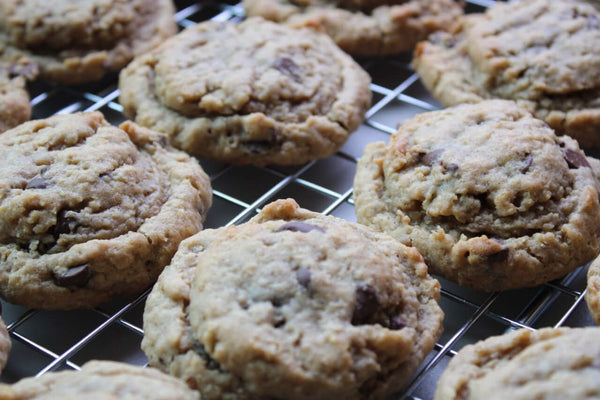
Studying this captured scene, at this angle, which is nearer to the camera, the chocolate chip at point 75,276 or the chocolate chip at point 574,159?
the chocolate chip at point 75,276

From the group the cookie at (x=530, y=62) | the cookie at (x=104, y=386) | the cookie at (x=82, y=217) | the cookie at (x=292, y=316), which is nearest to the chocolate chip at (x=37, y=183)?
the cookie at (x=82, y=217)

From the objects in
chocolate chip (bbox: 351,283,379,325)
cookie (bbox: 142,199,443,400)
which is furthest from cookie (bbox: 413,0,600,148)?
chocolate chip (bbox: 351,283,379,325)

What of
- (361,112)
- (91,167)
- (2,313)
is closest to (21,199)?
(91,167)

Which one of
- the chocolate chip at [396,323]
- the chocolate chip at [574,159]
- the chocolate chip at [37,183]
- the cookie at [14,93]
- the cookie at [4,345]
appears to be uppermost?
the chocolate chip at [37,183]

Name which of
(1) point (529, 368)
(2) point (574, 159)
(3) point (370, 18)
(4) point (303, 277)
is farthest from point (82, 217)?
(3) point (370, 18)

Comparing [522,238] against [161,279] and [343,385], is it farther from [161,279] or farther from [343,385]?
[161,279]

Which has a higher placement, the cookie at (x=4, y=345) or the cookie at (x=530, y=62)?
the cookie at (x=530, y=62)

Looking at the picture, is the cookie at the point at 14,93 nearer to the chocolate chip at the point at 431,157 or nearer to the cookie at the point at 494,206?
the cookie at the point at 494,206
